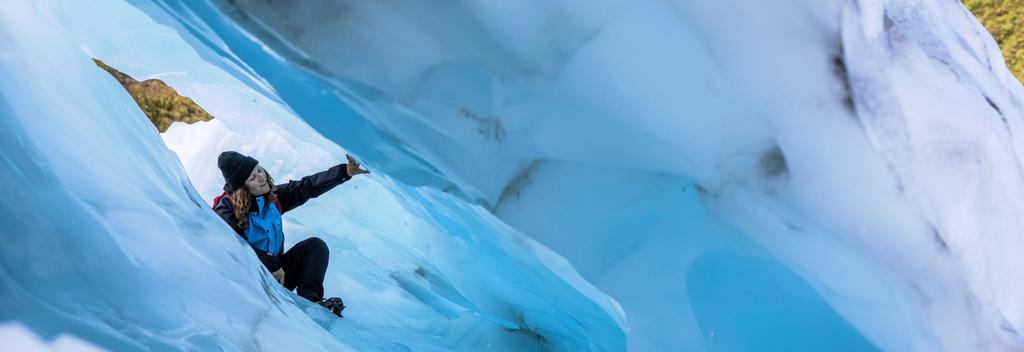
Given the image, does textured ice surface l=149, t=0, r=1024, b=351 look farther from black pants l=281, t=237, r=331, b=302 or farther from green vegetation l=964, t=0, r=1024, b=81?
green vegetation l=964, t=0, r=1024, b=81

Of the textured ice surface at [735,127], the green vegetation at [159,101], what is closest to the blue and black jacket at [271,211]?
the textured ice surface at [735,127]

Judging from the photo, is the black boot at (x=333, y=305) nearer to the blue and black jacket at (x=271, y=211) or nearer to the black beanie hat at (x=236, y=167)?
the blue and black jacket at (x=271, y=211)

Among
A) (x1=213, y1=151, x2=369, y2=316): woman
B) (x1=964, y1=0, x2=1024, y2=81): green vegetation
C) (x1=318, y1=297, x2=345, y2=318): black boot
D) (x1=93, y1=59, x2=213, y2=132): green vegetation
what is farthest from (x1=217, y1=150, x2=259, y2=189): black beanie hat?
(x1=964, y1=0, x2=1024, y2=81): green vegetation

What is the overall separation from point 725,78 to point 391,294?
1589 millimetres

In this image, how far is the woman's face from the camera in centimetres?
208

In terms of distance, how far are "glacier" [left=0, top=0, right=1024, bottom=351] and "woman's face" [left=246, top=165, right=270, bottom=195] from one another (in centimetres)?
47

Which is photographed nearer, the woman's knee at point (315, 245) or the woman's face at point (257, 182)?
the woman's face at point (257, 182)

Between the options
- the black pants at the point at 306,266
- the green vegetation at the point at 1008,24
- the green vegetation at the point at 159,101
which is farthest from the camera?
the green vegetation at the point at 1008,24

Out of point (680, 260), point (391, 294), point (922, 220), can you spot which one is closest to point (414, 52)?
point (680, 260)

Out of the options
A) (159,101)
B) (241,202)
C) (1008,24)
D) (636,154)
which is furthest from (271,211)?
(1008,24)

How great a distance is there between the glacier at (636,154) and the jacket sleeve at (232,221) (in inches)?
20.2

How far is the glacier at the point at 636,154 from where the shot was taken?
126cm

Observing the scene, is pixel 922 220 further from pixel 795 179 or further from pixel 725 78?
pixel 725 78

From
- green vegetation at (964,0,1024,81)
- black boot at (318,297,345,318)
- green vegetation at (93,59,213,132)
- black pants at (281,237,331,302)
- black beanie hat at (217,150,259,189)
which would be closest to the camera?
black beanie hat at (217,150,259,189)
